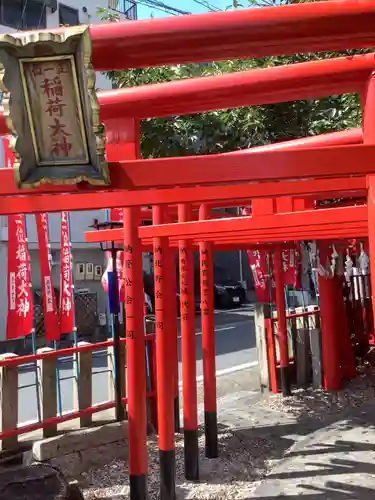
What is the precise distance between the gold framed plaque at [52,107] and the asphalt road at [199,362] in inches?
179

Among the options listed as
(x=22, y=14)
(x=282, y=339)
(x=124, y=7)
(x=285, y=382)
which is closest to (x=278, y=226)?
(x=282, y=339)

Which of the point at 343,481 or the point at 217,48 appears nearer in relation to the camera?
the point at 217,48

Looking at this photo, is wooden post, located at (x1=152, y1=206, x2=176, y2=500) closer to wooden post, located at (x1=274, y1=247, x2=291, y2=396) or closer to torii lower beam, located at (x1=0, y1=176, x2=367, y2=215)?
torii lower beam, located at (x1=0, y1=176, x2=367, y2=215)

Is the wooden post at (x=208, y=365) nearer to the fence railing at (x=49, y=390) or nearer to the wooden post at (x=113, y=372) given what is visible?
the fence railing at (x=49, y=390)

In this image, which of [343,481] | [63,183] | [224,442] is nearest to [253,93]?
[63,183]

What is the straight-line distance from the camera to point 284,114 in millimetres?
6836

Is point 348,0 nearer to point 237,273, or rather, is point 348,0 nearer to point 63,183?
point 63,183

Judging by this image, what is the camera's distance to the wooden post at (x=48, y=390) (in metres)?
6.26

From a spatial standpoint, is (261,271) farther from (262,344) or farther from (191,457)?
(191,457)

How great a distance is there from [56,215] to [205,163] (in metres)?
14.3

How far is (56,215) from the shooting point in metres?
16.7

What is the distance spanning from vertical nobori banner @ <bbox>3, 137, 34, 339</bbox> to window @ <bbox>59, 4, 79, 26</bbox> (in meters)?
12.2

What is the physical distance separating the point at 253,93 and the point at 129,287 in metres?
1.84

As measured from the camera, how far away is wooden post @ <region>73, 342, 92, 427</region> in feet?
21.6
